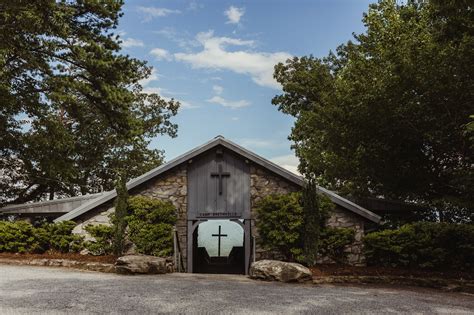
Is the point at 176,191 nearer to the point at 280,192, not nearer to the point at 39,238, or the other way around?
the point at 280,192

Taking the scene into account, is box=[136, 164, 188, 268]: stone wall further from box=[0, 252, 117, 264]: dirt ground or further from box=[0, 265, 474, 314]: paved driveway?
box=[0, 265, 474, 314]: paved driveway

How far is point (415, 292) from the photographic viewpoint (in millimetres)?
11094

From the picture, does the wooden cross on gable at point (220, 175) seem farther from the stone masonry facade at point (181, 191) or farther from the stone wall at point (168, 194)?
the stone wall at point (168, 194)

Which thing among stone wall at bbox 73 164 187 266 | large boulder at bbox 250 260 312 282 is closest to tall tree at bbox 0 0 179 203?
stone wall at bbox 73 164 187 266

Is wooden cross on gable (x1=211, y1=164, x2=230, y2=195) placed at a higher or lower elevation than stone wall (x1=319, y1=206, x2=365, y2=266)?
higher

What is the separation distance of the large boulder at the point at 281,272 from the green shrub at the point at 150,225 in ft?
14.1

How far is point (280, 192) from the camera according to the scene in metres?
16.0

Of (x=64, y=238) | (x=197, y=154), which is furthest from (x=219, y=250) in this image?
(x=64, y=238)

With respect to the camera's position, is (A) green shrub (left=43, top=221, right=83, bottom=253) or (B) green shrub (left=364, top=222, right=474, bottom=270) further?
(A) green shrub (left=43, top=221, right=83, bottom=253)

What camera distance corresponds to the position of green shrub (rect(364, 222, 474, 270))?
13553 millimetres

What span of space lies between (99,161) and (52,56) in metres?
14.4

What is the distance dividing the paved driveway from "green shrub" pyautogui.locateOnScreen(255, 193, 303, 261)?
10.2 ft

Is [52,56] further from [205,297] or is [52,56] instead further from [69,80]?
[205,297]

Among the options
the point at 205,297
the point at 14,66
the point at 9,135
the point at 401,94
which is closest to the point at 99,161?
the point at 9,135
